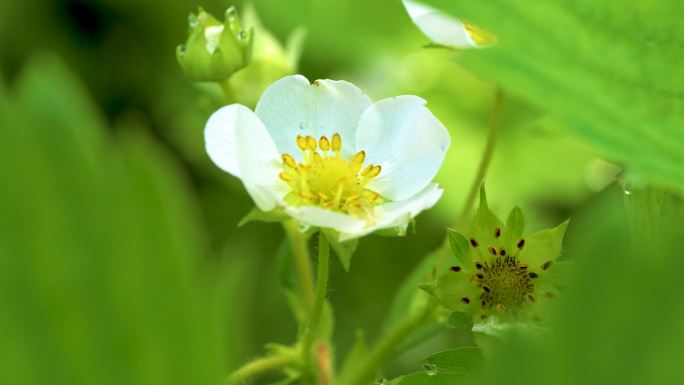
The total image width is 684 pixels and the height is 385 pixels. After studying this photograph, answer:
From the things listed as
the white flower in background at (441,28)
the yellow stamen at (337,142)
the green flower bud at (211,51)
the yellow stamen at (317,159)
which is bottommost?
the yellow stamen at (317,159)

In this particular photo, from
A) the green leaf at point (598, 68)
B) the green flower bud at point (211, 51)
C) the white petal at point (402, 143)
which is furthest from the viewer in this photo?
the green flower bud at point (211, 51)

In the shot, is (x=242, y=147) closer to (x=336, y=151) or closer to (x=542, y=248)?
(x=336, y=151)

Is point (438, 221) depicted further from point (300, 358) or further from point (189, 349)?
point (189, 349)

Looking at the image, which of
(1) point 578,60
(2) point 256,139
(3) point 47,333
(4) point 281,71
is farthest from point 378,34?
(3) point 47,333

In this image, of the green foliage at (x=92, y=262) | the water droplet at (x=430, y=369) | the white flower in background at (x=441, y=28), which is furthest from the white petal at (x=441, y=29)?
the green foliage at (x=92, y=262)

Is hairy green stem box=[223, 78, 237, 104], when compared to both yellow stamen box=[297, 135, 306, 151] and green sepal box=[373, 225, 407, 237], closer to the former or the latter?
yellow stamen box=[297, 135, 306, 151]

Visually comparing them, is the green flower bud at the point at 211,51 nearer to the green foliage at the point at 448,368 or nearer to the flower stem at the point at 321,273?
the flower stem at the point at 321,273
